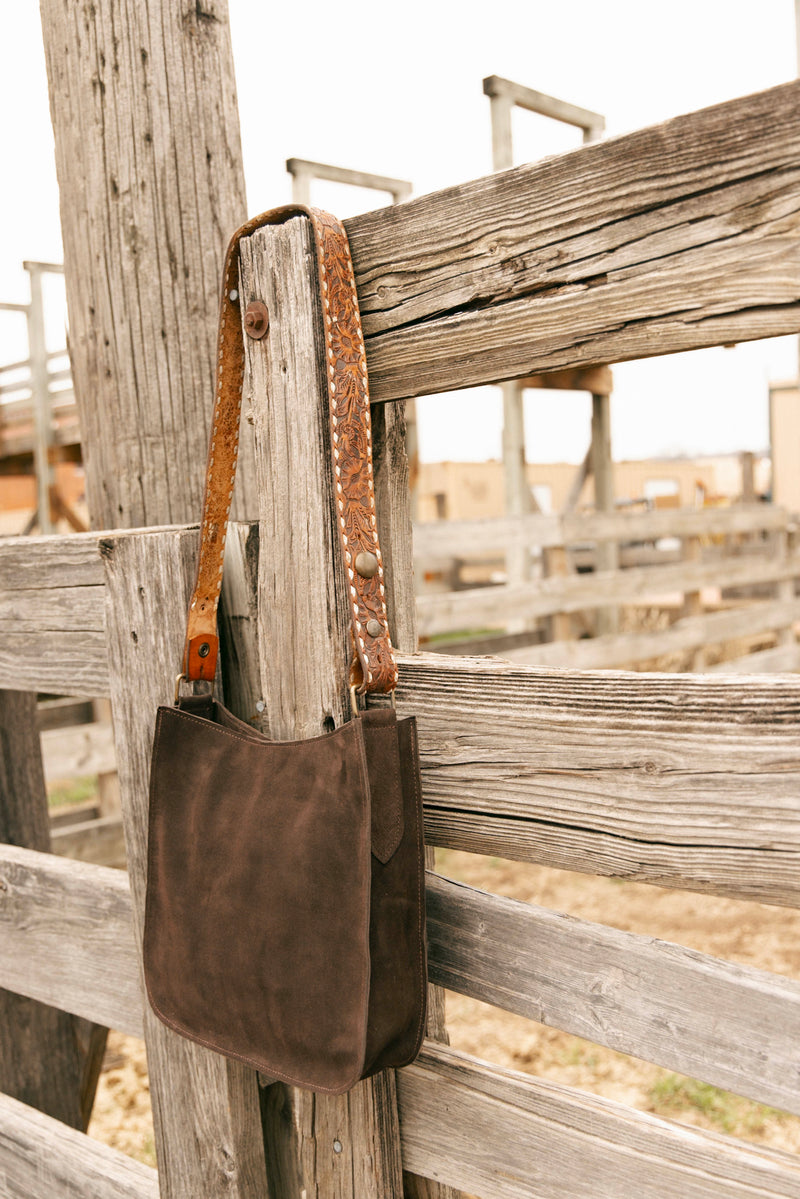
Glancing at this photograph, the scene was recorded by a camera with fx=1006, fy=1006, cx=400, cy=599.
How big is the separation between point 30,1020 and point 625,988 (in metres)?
1.56

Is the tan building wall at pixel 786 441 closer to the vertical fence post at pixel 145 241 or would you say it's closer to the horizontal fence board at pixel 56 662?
the vertical fence post at pixel 145 241

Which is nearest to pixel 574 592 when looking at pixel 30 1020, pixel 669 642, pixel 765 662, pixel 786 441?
pixel 669 642

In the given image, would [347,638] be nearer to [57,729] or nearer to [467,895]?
[467,895]

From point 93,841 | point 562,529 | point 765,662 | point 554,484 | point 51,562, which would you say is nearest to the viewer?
point 51,562

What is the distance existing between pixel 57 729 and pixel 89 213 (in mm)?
3236

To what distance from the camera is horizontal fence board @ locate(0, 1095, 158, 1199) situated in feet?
5.15

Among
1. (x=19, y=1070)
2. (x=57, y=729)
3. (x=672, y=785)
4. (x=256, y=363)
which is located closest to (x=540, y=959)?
(x=672, y=785)

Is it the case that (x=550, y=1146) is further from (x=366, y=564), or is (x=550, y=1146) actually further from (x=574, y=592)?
(x=574, y=592)

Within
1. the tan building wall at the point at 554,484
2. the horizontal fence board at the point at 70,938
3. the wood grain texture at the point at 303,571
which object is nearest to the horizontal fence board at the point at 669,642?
the tan building wall at the point at 554,484

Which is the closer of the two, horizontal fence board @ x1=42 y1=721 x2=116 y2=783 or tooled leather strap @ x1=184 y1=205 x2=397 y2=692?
tooled leather strap @ x1=184 y1=205 x2=397 y2=692

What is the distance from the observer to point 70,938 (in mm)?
1660

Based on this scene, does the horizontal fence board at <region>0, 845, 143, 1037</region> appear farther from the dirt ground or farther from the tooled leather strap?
the dirt ground

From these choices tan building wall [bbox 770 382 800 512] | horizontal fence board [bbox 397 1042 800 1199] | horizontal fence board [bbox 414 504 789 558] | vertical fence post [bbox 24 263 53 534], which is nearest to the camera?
horizontal fence board [bbox 397 1042 800 1199]

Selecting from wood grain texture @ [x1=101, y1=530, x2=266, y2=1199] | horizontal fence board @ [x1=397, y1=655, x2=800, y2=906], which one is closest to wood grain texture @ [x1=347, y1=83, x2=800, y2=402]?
horizontal fence board @ [x1=397, y1=655, x2=800, y2=906]
